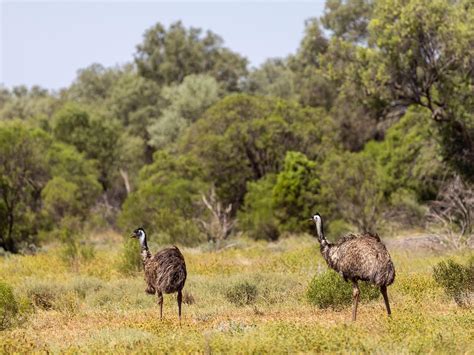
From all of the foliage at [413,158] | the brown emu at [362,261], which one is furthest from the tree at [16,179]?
the brown emu at [362,261]

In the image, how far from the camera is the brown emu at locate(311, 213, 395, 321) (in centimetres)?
1129

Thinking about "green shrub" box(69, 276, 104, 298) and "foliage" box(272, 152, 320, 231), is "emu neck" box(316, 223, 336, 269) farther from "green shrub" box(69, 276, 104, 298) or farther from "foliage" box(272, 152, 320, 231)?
"foliage" box(272, 152, 320, 231)

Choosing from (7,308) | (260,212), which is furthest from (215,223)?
(7,308)

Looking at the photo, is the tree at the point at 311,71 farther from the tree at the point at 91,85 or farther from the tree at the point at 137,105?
the tree at the point at 91,85

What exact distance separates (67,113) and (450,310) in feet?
128

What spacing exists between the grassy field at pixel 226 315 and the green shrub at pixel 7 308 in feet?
0.69

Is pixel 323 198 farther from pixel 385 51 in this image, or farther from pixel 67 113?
pixel 67 113

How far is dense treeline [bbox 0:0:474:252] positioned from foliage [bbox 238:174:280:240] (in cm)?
7

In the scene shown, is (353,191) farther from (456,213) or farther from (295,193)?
(456,213)

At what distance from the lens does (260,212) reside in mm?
35219

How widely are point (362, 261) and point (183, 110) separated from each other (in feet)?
148

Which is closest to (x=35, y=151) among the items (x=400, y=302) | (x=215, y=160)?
(x=215, y=160)

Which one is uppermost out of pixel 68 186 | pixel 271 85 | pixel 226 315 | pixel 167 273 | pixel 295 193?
pixel 271 85

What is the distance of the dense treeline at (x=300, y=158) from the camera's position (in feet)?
92.5
